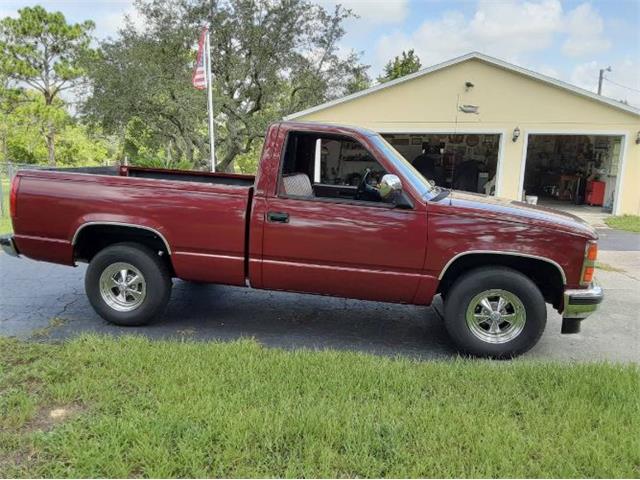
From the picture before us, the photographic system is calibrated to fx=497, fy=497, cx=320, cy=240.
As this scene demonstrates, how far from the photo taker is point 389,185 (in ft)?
13.8

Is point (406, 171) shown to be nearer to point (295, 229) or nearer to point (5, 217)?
point (295, 229)

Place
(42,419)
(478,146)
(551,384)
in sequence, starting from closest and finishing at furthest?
1. (42,419)
2. (551,384)
3. (478,146)

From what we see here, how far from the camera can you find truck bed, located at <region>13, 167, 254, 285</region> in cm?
454

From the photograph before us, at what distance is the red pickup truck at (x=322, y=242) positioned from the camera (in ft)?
13.8

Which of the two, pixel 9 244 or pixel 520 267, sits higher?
pixel 520 267

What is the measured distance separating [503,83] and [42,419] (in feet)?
52.2

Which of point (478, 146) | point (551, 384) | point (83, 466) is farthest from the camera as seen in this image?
point (478, 146)

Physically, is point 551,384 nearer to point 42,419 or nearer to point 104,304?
point 42,419

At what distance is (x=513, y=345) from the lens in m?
4.33

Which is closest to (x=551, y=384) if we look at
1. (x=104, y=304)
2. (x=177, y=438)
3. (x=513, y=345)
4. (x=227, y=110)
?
(x=513, y=345)

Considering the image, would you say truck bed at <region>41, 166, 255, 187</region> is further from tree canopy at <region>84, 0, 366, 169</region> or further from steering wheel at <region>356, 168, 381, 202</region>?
tree canopy at <region>84, 0, 366, 169</region>

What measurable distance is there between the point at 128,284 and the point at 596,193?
17.7 meters

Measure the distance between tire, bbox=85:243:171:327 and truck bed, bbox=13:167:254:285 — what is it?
0.24m

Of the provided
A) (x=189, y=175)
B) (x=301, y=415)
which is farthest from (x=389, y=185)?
(x=189, y=175)
